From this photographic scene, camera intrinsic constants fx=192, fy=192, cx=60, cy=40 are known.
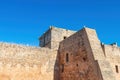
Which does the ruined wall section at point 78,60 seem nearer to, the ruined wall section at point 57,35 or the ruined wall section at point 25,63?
the ruined wall section at point 57,35

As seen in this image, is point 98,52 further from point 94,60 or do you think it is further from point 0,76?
point 0,76

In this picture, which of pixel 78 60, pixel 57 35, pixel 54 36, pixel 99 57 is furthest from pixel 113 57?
pixel 54 36

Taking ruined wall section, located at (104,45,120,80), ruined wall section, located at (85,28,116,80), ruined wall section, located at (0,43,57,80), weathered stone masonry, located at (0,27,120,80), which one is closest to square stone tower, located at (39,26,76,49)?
weathered stone masonry, located at (0,27,120,80)

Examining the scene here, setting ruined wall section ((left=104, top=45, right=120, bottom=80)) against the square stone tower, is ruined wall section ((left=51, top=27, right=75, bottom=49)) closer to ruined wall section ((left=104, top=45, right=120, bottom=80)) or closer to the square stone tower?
the square stone tower

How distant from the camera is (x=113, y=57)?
703 inches

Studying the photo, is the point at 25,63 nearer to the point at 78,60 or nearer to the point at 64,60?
the point at 64,60

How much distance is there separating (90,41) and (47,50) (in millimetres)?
4741

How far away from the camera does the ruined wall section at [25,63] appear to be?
1533 centimetres

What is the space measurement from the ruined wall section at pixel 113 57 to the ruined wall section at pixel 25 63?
194 inches

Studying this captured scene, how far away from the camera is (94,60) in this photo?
1358cm

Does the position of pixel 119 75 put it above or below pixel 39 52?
below

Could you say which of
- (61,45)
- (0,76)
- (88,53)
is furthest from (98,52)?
(0,76)

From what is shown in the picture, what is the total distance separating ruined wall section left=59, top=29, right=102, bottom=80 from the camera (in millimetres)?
13823

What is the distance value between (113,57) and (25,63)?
8.07 meters
